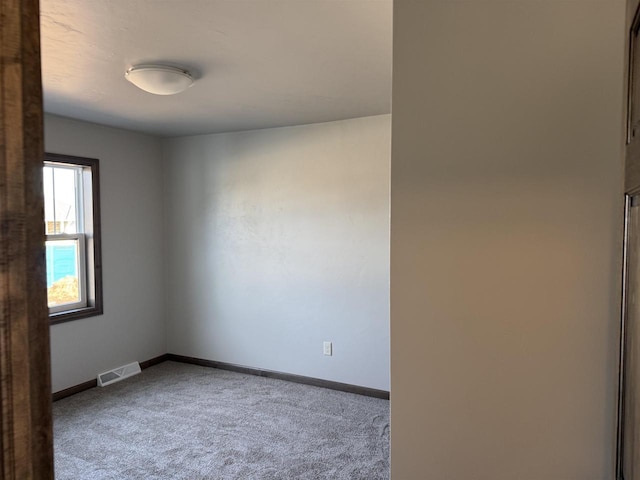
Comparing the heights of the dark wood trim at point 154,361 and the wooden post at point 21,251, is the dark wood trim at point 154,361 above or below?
below

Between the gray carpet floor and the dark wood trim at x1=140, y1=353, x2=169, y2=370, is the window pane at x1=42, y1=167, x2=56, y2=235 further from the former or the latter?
the dark wood trim at x1=140, y1=353, x2=169, y2=370

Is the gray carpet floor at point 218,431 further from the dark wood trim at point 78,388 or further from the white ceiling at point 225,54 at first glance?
the white ceiling at point 225,54

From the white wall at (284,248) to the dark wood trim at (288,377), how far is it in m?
0.06

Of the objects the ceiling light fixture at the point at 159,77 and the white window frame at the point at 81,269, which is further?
the white window frame at the point at 81,269

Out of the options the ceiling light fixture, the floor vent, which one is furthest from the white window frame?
the ceiling light fixture

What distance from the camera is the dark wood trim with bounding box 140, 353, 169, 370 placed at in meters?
4.56

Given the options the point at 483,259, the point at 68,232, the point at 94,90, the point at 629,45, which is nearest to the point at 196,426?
the point at 68,232

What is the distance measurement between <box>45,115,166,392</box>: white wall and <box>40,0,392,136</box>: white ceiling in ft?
1.63

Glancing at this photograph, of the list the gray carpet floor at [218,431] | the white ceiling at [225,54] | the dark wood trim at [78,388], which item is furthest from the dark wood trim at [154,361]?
the white ceiling at [225,54]

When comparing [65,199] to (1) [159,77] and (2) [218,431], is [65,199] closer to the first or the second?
(1) [159,77]

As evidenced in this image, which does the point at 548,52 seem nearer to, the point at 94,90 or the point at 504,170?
the point at 504,170

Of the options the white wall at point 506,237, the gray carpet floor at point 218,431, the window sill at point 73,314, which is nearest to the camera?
the white wall at point 506,237

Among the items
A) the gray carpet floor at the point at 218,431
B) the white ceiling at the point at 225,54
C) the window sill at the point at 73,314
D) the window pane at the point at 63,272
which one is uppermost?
the white ceiling at the point at 225,54

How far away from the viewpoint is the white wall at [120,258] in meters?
3.83
